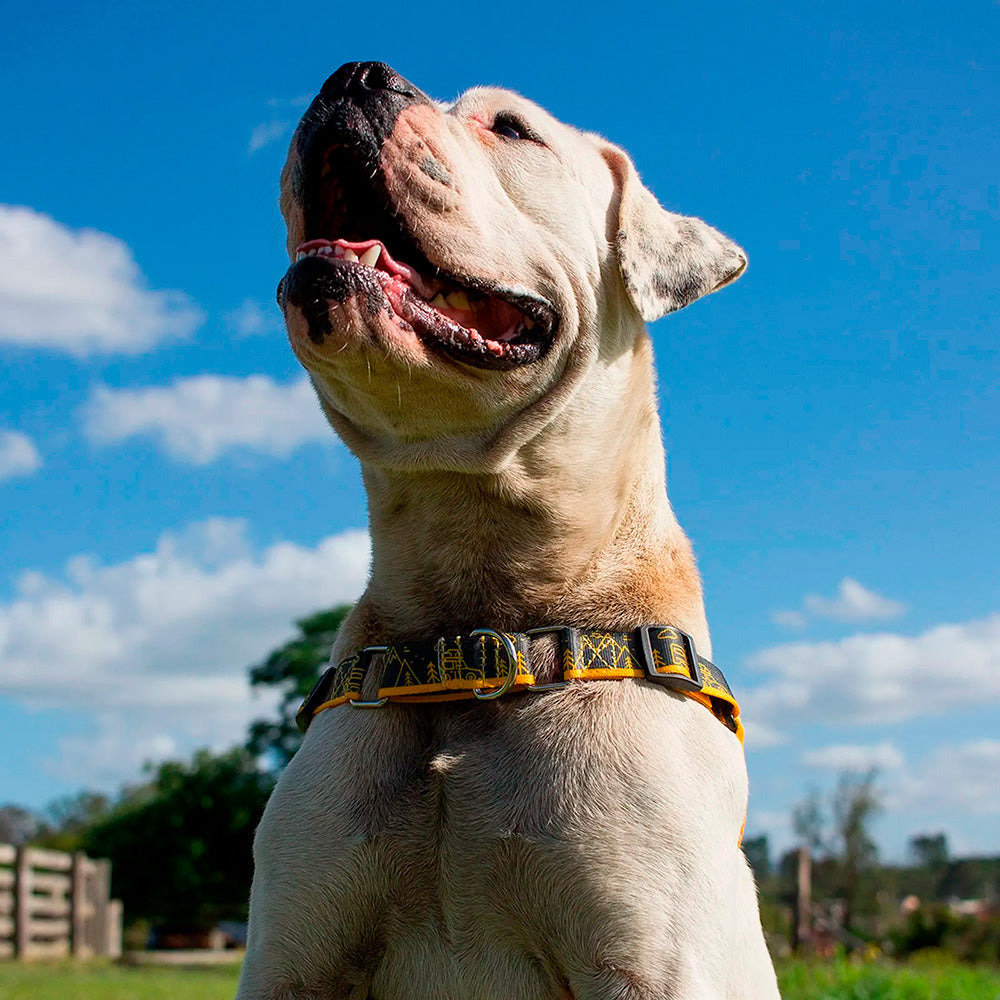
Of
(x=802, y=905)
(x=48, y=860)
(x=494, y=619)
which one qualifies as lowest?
(x=802, y=905)

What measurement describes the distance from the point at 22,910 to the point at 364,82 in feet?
66.2

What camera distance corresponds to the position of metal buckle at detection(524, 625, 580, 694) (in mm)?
2893

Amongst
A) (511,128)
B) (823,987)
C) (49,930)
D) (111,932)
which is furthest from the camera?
(111,932)

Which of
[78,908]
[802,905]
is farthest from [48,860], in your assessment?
[802,905]

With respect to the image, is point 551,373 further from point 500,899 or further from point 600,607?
point 500,899

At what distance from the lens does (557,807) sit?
9.00 feet

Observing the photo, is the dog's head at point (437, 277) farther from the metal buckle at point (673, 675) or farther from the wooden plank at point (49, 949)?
the wooden plank at point (49, 949)

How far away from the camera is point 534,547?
10.4 ft

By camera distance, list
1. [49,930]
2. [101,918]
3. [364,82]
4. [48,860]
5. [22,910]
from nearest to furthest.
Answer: [364,82], [22,910], [49,930], [48,860], [101,918]

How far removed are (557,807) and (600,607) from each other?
0.60 meters

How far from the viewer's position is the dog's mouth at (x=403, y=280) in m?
2.90

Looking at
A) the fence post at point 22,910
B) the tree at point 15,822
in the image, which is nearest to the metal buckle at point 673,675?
the fence post at point 22,910

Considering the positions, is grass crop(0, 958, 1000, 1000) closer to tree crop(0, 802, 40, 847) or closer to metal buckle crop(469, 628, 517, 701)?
metal buckle crop(469, 628, 517, 701)

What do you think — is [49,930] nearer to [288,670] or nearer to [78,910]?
[78,910]
